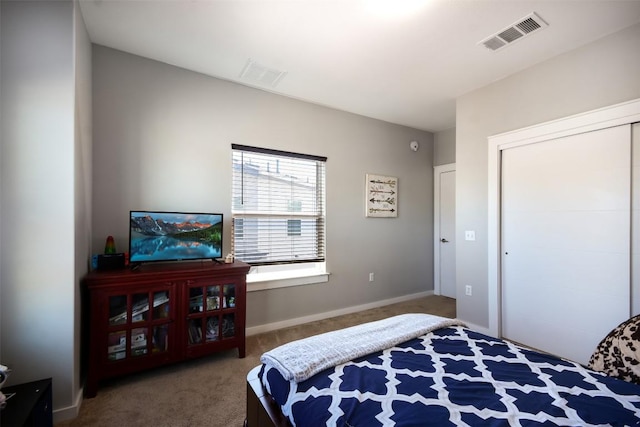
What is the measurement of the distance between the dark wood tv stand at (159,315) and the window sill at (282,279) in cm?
54

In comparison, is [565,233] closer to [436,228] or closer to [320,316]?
[436,228]

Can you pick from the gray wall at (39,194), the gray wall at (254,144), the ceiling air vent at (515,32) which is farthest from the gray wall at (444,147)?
the gray wall at (39,194)

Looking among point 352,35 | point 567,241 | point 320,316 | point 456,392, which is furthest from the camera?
point 320,316

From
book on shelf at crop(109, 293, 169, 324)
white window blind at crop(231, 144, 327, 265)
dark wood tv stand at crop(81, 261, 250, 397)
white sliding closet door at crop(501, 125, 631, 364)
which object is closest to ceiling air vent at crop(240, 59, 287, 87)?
white window blind at crop(231, 144, 327, 265)

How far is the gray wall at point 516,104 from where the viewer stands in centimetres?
222

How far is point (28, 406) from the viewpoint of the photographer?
4.38ft

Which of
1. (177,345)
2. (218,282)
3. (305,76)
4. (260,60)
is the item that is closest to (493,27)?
(305,76)

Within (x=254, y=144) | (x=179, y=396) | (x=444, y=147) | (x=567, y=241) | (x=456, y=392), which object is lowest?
(x=179, y=396)

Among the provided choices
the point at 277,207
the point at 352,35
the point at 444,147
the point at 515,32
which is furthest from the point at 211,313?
the point at 444,147

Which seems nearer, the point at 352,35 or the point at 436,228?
the point at 352,35

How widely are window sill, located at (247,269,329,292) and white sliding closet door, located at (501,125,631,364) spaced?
6.56 ft

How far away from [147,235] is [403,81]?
2.80m

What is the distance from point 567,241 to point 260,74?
3.18m

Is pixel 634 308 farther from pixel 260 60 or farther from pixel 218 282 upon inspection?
pixel 260 60
